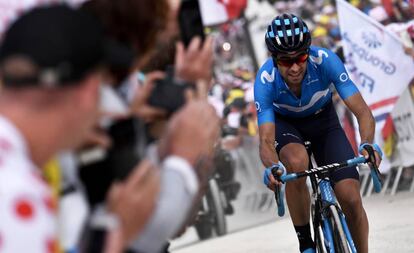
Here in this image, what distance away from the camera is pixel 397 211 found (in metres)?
11.0

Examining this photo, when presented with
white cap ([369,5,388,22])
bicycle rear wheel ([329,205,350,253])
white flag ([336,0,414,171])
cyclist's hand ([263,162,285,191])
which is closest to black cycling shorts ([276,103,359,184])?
bicycle rear wheel ([329,205,350,253])

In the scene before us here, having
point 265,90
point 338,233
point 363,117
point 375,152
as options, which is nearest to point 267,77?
point 265,90

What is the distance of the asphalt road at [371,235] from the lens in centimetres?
877

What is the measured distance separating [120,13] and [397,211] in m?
9.22

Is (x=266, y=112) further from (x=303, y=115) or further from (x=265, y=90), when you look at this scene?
(x=303, y=115)

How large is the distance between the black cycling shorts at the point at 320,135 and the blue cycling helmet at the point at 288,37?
56 cm

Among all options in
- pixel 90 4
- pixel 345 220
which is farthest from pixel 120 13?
pixel 345 220

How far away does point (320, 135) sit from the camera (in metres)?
6.10

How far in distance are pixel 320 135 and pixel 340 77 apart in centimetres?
44

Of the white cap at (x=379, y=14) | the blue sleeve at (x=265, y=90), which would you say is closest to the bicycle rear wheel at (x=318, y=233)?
the blue sleeve at (x=265, y=90)

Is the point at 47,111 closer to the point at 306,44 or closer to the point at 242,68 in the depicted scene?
the point at 306,44

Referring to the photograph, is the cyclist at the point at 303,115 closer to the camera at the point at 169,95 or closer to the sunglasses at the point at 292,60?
the sunglasses at the point at 292,60

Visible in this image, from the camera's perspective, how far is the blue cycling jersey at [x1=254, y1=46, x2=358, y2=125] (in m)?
5.87

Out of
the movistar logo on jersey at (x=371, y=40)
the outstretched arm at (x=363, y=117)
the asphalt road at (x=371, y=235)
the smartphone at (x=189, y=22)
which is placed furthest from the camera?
the movistar logo on jersey at (x=371, y=40)
